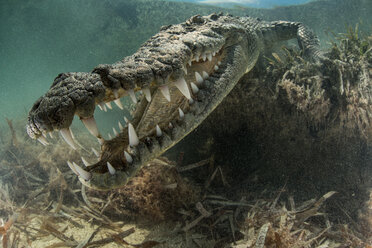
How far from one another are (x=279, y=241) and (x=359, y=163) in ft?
5.71

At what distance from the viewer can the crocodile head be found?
4.29 ft

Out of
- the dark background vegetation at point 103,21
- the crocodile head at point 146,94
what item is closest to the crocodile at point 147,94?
the crocodile head at point 146,94

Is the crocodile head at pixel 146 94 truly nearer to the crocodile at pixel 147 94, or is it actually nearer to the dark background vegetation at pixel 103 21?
the crocodile at pixel 147 94

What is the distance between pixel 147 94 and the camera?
1.63 metres

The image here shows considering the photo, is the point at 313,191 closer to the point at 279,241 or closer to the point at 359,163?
the point at 359,163

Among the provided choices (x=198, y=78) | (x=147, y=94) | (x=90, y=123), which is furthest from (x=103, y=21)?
(x=90, y=123)

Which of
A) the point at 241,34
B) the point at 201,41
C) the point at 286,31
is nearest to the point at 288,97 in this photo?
the point at 241,34

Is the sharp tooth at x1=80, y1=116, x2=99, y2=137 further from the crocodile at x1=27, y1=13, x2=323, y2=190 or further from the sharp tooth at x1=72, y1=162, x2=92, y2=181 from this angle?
the sharp tooth at x1=72, y1=162, x2=92, y2=181

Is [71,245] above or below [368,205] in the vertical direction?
above

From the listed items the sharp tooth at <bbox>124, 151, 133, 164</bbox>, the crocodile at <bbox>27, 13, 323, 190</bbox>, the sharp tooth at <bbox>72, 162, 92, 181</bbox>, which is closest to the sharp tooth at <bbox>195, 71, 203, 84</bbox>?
the crocodile at <bbox>27, 13, 323, 190</bbox>

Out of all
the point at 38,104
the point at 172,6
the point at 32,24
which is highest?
the point at 32,24

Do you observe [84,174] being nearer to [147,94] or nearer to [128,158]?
[128,158]

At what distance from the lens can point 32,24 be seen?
65.5 feet

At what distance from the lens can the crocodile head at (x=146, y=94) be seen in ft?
4.29
